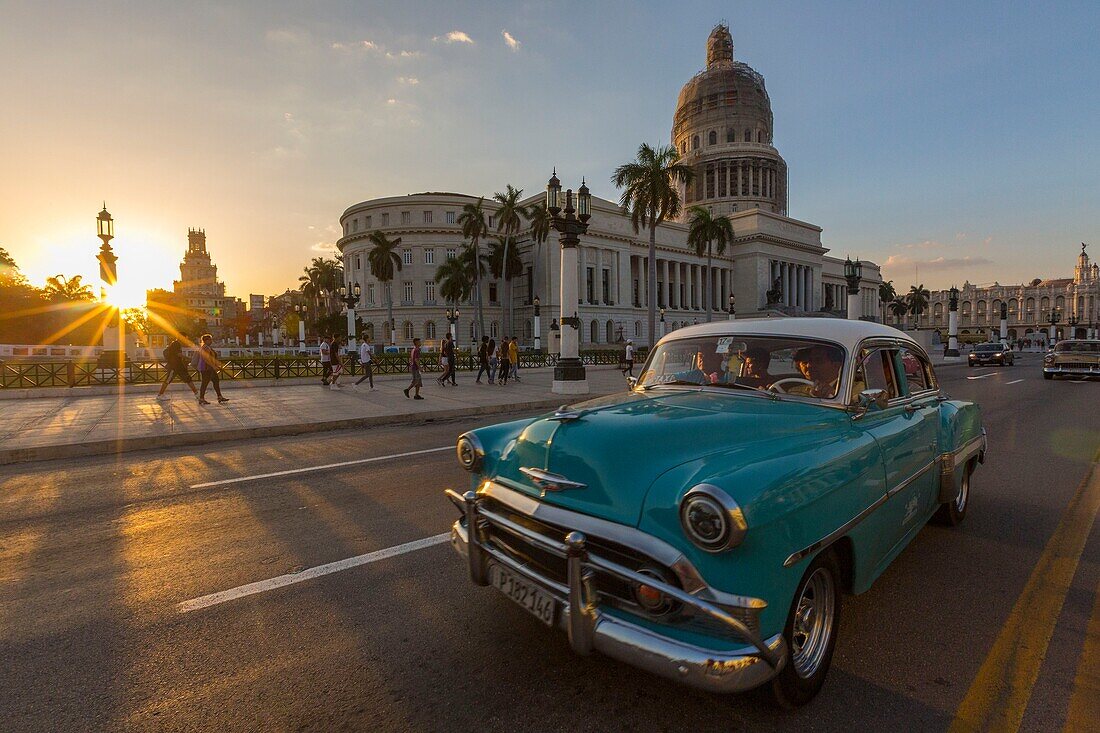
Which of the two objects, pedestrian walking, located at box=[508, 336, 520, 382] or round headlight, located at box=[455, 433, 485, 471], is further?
pedestrian walking, located at box=[508, 336, 520, 382]

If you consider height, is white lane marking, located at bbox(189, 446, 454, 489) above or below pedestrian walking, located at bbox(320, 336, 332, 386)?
below

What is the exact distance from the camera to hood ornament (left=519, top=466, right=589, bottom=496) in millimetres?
2443

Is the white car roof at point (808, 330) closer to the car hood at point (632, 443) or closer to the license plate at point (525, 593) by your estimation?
the car hood at point (632, 443)

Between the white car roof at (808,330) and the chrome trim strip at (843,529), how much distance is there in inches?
35.0

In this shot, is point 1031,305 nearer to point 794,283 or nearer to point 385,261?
point 794,283

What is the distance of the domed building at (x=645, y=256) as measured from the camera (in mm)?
66688

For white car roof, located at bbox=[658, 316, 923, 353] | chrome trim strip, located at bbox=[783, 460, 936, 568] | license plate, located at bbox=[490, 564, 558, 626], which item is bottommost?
license plate, located at bbox=[490, 564, 558, 626]

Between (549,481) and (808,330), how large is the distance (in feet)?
7.36

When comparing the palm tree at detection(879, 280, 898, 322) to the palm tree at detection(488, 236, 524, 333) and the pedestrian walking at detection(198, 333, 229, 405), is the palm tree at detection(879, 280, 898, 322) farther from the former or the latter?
the pedestrian walking at detection(198, 333, 229, 405)

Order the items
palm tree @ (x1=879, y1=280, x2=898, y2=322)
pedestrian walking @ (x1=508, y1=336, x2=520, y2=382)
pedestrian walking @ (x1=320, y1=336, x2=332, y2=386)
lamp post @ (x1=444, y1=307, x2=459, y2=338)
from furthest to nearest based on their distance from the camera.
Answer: palm tree @ (x1=879, y1=280, x2=898, y2=322), lamp post @ (x1=444, y1=307, x2=459, y2=338), pedestrian walking @ (x1=508, y1=336, x2=520, y2=382), pedestrian walking @ (x1=320, y1=336, x2=332, y2=386)

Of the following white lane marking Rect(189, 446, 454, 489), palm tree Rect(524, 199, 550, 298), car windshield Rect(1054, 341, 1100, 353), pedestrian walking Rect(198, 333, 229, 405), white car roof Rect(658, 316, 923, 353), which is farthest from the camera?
palm tree Rect(524, 199, 550, 298)

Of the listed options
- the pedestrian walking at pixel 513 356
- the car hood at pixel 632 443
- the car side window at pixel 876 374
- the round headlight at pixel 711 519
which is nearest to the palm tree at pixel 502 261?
the pedestrian walking at pixel 513 356

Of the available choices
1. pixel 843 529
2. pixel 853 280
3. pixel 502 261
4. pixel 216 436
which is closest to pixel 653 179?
pixel 853 280

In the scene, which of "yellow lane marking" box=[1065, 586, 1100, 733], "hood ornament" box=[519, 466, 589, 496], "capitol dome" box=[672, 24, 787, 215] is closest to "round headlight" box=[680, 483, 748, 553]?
"hood ornament" box=[519, 466, 589, 496]
